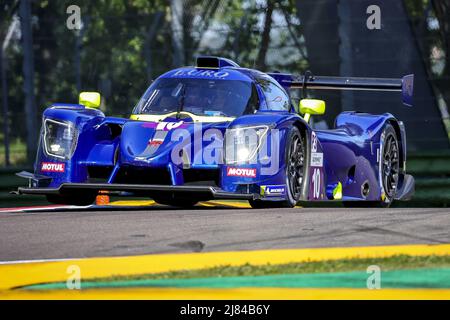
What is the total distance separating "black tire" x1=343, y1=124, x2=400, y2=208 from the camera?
1187 cm

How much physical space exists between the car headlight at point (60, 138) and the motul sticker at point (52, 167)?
0.07 metres

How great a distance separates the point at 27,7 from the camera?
47.0 ft

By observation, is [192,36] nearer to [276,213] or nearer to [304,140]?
→ [304,140]

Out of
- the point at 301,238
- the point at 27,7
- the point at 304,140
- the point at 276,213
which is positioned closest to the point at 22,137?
the point at 27,7

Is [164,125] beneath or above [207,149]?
above

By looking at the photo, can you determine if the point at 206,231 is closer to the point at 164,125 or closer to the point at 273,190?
the point at 273,190

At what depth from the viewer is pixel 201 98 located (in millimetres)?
10281

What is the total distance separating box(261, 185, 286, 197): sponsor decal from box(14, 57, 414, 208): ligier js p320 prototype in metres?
0.01

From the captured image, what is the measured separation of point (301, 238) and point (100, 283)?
180 cm

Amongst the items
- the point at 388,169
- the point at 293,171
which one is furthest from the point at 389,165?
the point at 293,171

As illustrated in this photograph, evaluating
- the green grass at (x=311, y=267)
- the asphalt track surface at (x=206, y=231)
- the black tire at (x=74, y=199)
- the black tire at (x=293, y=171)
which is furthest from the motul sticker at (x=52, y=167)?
the green grass at (x=311, y=267)

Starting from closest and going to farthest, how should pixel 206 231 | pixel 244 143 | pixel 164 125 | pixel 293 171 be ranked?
pixel 206 231, pixel 244 143, pixel 164 125, pixel 293 171

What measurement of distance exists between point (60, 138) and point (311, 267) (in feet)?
13.4

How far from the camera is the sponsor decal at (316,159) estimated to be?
10263mm
